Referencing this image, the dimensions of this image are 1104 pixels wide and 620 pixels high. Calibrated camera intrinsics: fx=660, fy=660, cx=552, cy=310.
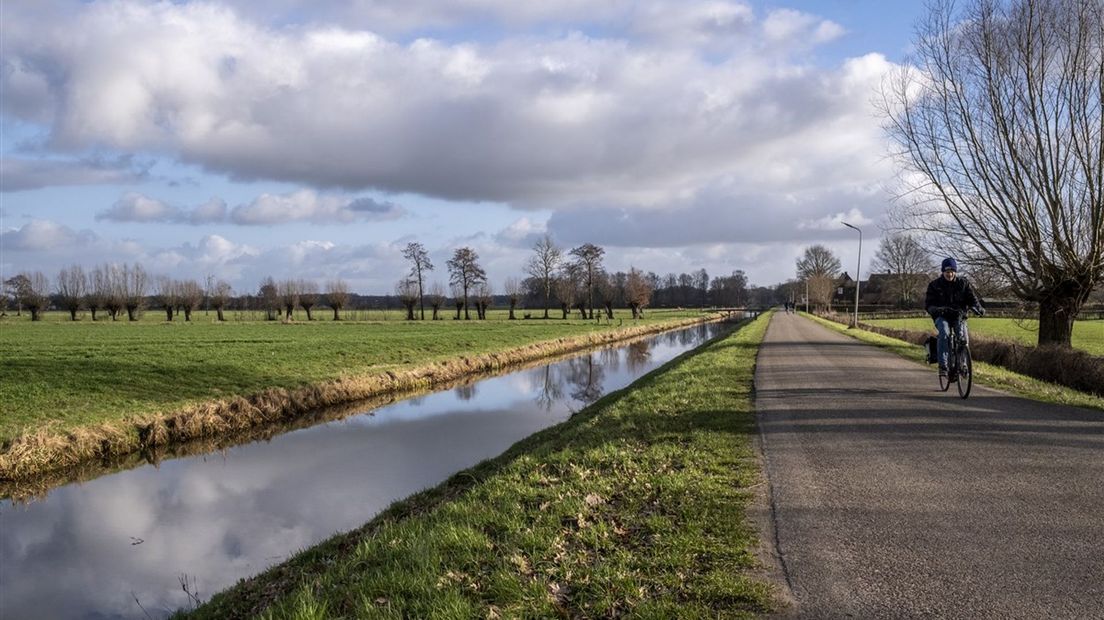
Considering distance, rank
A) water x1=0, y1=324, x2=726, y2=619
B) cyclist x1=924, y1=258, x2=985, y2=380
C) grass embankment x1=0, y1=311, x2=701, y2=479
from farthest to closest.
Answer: grass embankment x1=0, y1=311, x2=701, y2=479, cyclist x1=924, y1=258, x2=985, y2=380, water x1=0, y1=324, x2=726, y2=619

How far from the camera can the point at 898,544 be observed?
174 inches

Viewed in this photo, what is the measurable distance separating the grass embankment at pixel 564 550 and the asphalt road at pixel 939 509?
410 mm

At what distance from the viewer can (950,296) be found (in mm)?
10461

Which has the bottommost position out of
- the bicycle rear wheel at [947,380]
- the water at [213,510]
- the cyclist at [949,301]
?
the water at [213,510]

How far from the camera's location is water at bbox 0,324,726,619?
24.1 ft

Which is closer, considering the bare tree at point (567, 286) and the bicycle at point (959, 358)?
the bicycle at point (959, 358)

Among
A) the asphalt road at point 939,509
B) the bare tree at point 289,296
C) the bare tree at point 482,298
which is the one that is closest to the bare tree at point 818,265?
the bare tree at point 482,298

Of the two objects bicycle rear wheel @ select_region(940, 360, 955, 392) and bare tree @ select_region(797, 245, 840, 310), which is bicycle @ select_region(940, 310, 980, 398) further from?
bare tree @ select_region(797, 245, 840, 310)

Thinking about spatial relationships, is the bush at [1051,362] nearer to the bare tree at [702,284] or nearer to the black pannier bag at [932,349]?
the black pannier bag at [932,349]

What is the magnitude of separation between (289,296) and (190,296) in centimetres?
1158

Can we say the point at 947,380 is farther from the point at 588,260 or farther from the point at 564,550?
the point at 588,260

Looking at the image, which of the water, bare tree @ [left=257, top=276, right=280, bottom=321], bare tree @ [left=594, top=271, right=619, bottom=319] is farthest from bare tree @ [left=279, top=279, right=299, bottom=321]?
the water

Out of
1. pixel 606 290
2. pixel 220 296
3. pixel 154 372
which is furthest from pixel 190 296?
pixel 154 372

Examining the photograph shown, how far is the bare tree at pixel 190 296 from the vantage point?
77.8 m
